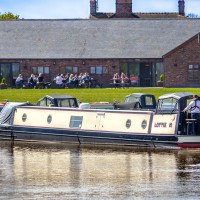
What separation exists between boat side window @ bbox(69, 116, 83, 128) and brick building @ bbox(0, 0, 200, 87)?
33662 millimetres

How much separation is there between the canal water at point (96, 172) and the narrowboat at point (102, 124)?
0.71 meters

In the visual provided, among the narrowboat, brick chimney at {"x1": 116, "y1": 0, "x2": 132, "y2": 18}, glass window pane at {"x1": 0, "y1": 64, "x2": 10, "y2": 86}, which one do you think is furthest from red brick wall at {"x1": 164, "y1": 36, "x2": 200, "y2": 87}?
brick chimney at {"x1": 116, "y1": 0, "x2": 132, "y2": 18}

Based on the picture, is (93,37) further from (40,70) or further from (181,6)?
(181,6)

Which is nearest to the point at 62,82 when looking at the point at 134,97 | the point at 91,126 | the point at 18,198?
the point at 134,97

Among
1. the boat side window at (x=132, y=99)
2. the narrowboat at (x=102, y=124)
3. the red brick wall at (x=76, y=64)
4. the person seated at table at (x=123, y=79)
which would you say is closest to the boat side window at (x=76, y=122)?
the narrowboat at (x=102, y=124)

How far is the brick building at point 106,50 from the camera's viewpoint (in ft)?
204

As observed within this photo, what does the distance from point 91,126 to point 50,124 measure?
90.9 inches

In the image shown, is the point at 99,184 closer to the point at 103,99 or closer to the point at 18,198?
the point at 18,198

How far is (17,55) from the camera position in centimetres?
6494

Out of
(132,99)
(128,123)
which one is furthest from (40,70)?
(128,123)

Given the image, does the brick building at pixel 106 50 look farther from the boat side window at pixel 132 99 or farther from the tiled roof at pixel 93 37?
the boat side window at pixel 132 99

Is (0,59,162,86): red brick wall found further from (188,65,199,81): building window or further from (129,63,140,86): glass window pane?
(188,65,199,81): building window

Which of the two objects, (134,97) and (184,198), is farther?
(134,97)

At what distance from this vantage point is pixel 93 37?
6706 centimetres
